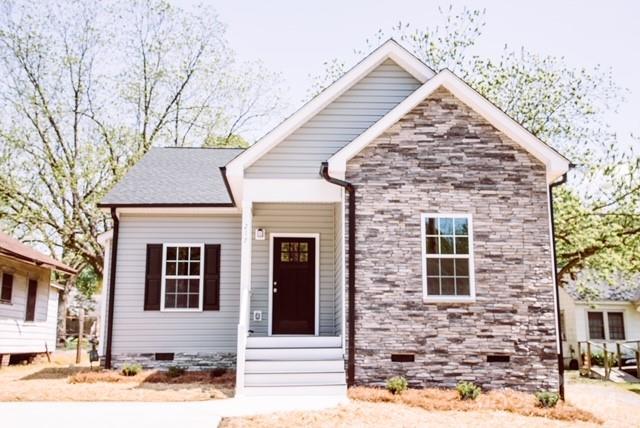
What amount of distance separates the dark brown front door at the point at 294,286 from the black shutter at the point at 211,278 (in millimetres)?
1367

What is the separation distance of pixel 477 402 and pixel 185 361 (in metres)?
6.91

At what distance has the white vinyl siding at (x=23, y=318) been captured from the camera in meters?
16.9

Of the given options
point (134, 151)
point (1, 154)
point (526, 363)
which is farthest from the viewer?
point (134, 151)

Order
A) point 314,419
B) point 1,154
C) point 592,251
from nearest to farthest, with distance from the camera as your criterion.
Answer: point 314,419, point 592,251, point 1,154

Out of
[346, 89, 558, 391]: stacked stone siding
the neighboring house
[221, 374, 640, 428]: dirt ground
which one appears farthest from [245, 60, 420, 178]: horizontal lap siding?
the neighboring house

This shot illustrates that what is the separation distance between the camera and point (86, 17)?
81.4ft

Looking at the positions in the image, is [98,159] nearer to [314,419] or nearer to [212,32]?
[212,32]

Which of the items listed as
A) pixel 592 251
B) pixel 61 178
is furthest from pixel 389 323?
pixel 61 178

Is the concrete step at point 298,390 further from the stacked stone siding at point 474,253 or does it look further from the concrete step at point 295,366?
the stacked stone siding at point 474,253

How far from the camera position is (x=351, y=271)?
10625mm

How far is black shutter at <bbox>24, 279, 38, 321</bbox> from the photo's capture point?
61.4 feet

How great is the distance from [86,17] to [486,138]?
19.5 meters

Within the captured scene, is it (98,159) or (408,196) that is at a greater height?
(98,159)

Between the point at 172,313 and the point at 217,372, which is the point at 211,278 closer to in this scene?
the point at 172,313
